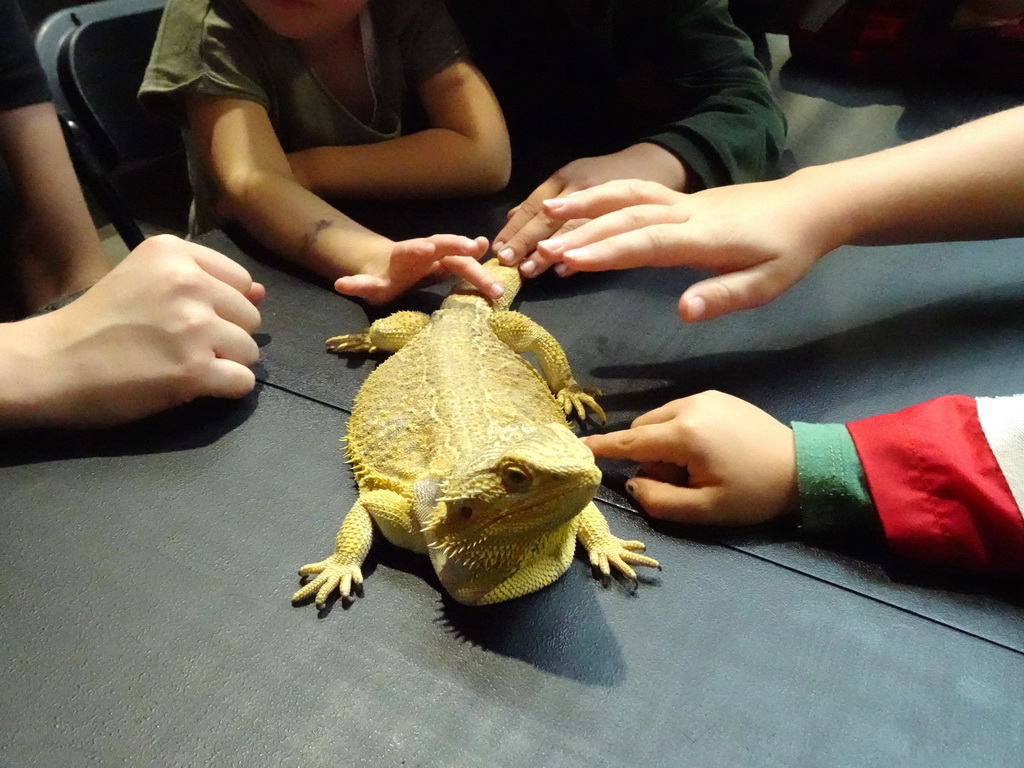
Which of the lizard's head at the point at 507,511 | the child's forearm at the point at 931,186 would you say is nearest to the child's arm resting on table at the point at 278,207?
the lizard's head at the point at 507,511

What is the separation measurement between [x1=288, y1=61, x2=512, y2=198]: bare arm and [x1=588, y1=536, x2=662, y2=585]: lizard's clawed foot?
1.18 m

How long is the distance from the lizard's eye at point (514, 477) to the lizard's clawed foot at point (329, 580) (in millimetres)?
286

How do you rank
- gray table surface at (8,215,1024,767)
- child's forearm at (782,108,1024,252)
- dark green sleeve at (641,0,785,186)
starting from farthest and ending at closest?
dark green sleeve at (641,0,785,186) < child's forearm at (782,108,1024,252) < gray table surface at (8,215,1024,767)

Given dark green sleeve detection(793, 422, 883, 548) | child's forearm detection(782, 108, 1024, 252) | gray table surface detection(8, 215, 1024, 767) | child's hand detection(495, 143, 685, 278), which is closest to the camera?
gray table surface detection(8, 215, 1024, 767)

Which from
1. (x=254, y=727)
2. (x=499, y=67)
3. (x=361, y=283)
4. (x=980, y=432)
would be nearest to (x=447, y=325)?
(x=361, y=283)

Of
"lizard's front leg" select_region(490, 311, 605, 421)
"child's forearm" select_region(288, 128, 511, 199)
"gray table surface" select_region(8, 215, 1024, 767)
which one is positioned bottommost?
"gray table surface" select_region(8, 215, 1024, 767)

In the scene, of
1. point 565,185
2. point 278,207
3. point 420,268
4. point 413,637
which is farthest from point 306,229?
point 413,637

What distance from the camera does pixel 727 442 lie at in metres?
1.04

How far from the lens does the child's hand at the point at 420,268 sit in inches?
57.2

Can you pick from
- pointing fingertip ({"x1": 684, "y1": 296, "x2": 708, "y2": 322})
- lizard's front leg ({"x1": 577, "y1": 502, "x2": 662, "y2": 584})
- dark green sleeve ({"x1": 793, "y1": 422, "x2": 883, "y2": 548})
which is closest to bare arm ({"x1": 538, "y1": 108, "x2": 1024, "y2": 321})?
pointing fingertip ({"x1": 684, "y1": 296, "x2": 708, "y2": 322})

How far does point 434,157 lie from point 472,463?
1.13 metres

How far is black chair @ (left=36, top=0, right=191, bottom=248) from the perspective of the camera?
191cm

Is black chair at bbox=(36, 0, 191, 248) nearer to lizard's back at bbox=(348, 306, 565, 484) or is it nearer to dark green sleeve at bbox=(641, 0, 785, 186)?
lizard's back at bbox=(348, 306, 565, 484)

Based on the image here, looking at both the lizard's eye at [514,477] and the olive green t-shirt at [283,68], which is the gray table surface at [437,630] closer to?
the lizard's eye at [514,477]
